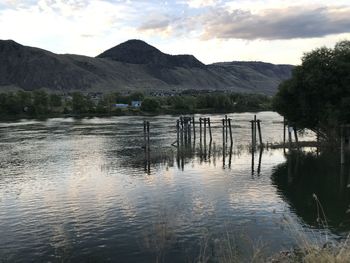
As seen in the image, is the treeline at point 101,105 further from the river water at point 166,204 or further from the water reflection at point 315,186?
the river water at point 166,204

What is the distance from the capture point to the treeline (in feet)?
439

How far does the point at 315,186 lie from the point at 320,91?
534 inches

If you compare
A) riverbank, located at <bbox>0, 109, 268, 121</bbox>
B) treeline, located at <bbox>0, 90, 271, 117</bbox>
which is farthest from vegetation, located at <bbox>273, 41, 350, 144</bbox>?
riverbank, located at <bbox>0, 109, 268, 121</bbox>

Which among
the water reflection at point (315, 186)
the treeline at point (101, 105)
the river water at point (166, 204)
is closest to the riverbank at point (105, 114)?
the treeline at point (101, 105)

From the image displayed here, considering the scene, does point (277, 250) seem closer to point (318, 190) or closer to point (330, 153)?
point (318, 190)

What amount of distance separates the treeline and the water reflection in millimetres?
80803

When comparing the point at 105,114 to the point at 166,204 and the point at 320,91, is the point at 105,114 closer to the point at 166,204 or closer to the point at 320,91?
the point at 320,91

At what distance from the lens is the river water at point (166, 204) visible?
57.7ft

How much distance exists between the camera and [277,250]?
16.9 meters

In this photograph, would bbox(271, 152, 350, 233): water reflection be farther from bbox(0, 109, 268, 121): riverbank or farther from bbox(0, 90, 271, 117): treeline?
bbox(0, 109, 268, 121): riverbank

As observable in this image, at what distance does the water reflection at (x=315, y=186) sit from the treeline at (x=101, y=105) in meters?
80.8

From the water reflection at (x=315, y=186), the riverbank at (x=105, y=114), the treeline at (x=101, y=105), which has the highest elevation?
the treeline at (x=101, y=105)

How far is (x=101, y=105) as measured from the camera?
15250 cm

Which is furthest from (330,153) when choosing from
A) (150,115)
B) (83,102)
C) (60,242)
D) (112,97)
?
(112,97)
